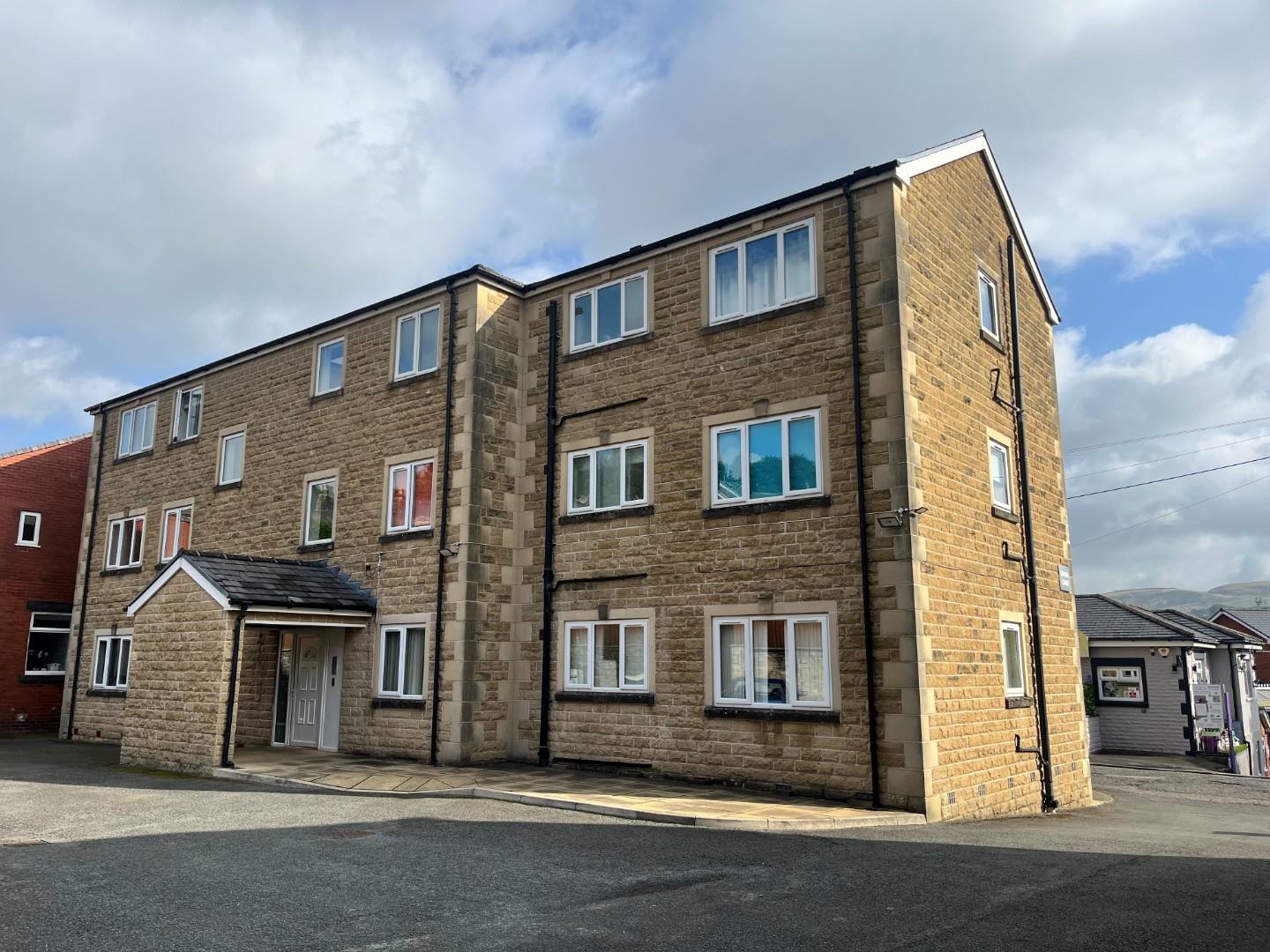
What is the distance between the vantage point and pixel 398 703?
16.6m

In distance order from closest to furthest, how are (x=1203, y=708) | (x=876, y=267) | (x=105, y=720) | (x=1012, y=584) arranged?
(x=876, y=267) → (x=1012, y=584) → (x=105, y=720) → (x=1203, y=708)

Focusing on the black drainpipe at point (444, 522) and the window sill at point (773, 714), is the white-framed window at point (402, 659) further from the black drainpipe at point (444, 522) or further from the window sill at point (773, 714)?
the window sill at point (773, 714)

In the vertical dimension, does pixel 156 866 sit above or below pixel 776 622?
below

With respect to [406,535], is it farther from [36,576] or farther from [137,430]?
[36,576]

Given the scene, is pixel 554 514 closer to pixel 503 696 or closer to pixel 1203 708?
pixel 503 696

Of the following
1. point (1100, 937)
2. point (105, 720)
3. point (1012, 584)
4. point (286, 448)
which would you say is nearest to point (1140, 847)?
point (1100, 937)

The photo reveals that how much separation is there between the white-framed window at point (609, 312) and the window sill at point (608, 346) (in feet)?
0.20

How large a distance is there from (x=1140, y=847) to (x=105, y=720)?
21.7 metres

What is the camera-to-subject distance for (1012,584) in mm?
15547

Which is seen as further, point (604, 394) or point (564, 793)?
point (604, 394)

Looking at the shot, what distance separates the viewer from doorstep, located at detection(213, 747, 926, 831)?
1126 cm

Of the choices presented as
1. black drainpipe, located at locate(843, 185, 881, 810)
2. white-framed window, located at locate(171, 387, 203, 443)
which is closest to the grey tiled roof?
white-framed window, located at locate(171, 387, 203, 443)

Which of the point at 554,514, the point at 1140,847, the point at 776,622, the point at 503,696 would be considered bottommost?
the point at 1140,847

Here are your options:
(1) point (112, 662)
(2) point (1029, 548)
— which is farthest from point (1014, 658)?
(1) point (112, 662)
